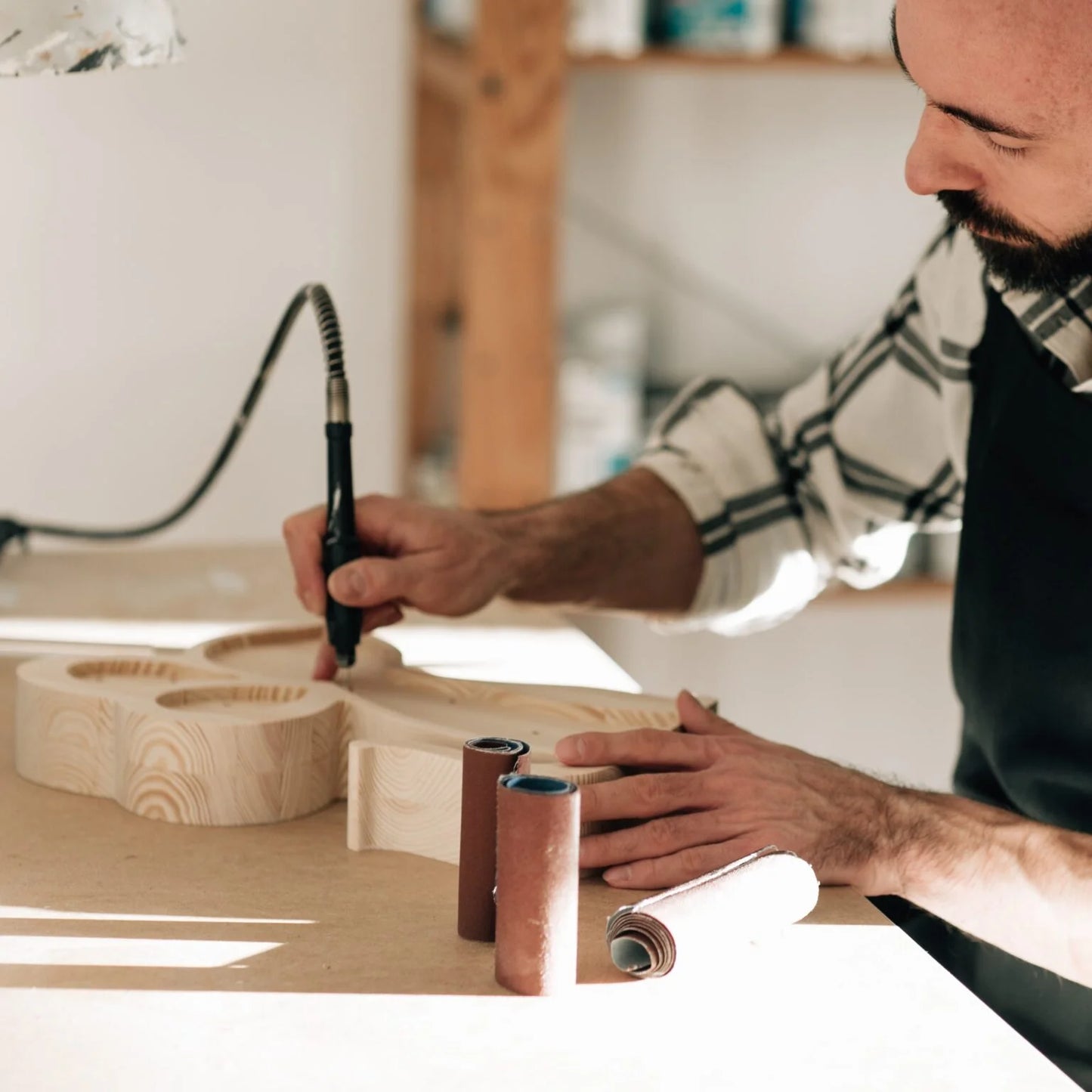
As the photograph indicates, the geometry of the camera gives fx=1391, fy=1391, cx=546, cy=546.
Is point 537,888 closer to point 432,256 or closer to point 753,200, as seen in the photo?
point 432,256

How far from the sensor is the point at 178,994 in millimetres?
642

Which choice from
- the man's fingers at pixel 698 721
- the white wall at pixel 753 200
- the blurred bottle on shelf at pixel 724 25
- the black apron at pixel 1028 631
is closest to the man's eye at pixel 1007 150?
the black apron at pixel 1028 631

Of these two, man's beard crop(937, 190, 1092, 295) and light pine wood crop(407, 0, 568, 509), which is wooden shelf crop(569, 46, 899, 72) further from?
man's beard crop(937, 190, 1092, 295)

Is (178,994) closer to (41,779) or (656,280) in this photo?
(41,779)

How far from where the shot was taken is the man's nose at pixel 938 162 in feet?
3.36

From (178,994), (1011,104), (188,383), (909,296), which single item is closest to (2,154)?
(188,383)

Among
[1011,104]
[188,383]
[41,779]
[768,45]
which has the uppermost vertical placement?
[768,45]

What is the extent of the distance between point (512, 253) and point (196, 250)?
0.48 meters

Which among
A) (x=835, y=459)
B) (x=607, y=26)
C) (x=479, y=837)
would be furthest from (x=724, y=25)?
(x=479, y=837)

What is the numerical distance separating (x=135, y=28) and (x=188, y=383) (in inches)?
50.0

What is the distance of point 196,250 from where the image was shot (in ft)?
6.93

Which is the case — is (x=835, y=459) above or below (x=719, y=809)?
above

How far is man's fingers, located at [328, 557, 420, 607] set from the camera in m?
1.06

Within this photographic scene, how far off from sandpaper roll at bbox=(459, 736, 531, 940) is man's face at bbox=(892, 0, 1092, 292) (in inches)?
22.5
